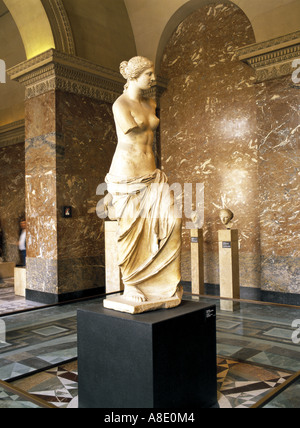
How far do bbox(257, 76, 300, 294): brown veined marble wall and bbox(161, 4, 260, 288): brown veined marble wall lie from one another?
16.8 inches

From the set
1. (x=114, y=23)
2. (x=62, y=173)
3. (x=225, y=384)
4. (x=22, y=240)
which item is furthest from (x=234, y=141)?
(x=22, y=240)

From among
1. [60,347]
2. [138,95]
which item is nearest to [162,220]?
[138,95]

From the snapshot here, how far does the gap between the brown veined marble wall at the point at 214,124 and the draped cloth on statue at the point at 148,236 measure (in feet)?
15.0

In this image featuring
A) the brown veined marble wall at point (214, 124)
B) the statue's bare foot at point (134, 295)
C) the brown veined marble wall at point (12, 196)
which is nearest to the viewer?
the statue's bare foot at point (134, 295)

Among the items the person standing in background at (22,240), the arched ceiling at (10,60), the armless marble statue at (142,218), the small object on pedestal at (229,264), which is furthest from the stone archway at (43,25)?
the person standing in background at (22,240)

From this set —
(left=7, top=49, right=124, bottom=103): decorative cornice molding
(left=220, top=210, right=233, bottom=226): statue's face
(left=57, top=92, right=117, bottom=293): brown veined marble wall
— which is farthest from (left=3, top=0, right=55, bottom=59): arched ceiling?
(left=220, top=210, right=233, bottom=226): statue's face

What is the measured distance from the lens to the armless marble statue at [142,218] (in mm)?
3297

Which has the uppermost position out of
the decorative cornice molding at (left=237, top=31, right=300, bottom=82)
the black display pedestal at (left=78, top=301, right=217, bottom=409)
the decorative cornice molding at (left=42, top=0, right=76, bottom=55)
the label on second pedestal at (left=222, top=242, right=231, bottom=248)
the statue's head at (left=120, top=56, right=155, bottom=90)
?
the decorative cornice molding at (left=42, top=0, right=76, bottom=55)

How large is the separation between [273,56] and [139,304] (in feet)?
18.5

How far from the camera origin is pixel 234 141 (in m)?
7.84

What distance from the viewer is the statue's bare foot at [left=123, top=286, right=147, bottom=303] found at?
3135 mm

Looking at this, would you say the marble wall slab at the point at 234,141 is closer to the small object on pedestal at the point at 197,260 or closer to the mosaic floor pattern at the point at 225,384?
the small object on pedestal at the point at 197,260

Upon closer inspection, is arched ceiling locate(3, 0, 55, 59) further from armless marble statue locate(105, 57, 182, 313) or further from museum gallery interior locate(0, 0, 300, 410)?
armless marble statue locate(105, 57, 182, 313)

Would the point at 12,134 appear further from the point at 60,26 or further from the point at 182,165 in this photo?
the point at 182,165
